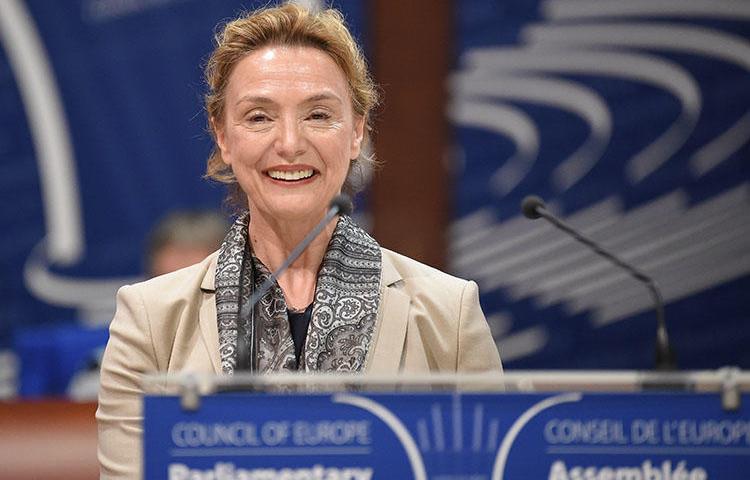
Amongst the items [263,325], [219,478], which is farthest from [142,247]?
[219,478]

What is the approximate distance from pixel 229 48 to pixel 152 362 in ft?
1.75

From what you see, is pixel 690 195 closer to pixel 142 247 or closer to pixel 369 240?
pixel 142 247

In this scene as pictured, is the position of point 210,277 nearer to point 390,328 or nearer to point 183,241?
point 390,328

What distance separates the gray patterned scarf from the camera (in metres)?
1.83

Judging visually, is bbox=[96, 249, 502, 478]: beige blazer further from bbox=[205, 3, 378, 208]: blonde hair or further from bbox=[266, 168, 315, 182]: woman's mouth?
bbox=[205, 3, 378, 208]: blonde hair

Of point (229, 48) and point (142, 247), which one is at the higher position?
point (142, 247)

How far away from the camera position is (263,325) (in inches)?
73.9

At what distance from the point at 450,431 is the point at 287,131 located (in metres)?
0.65

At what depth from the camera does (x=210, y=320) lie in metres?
1.85

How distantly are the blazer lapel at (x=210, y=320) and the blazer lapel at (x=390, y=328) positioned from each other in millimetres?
240

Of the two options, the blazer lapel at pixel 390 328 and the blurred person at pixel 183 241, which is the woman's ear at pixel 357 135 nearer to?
the blazer lapel at pixel 390 328

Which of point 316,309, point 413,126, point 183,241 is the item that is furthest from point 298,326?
point 413,126

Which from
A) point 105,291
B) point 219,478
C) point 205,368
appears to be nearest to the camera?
point 219,478

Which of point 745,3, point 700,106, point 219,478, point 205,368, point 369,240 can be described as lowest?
point 219,478
